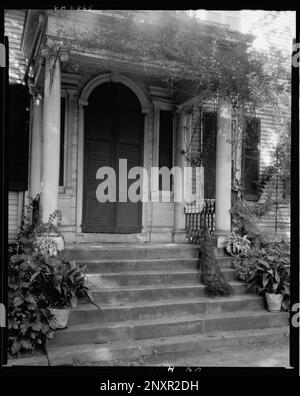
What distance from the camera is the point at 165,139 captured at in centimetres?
827

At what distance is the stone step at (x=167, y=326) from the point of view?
15.3 ft

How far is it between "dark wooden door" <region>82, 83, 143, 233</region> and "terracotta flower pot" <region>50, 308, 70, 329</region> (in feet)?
9.49

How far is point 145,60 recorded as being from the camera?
6.25 meters

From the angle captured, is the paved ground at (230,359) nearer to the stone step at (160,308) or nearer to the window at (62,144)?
the stone step at (160,308)

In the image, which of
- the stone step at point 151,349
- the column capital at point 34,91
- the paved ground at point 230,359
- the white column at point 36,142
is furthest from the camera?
the white column at point 36,142

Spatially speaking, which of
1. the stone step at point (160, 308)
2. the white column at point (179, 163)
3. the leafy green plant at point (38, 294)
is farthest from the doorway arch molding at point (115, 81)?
the stone step at point (160, 308)

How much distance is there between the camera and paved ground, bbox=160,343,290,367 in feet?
14.8

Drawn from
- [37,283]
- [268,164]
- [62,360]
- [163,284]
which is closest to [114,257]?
[163,284]

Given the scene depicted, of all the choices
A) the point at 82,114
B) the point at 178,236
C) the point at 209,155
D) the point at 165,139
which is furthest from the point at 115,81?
the point at 178,236

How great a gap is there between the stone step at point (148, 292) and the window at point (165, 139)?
2.82 metres

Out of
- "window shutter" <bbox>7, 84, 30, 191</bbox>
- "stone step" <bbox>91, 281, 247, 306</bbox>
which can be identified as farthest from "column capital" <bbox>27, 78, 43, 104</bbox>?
"stone step" <bbox>91, 281, 247, 306</bbox>

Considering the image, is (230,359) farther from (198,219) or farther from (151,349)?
(198,219)

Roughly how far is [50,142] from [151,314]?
2.80 meters
